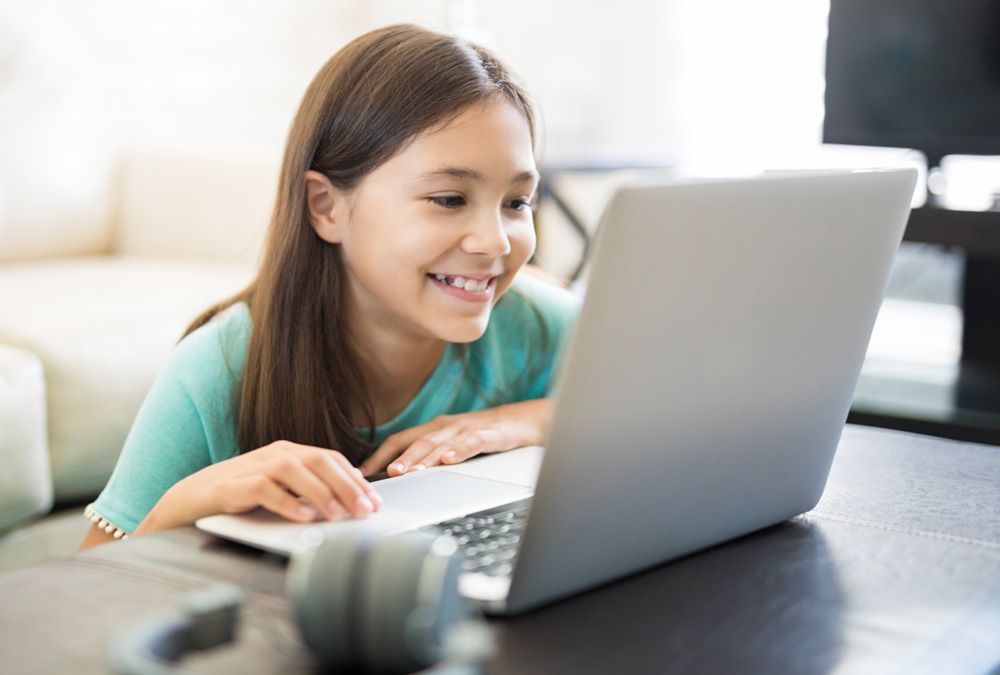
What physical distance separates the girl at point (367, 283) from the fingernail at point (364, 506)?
0.66 ft

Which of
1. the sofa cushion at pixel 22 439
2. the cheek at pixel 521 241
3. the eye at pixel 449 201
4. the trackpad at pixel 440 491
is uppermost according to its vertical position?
the eye at pixel 449 201

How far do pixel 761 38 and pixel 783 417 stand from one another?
2882 mm

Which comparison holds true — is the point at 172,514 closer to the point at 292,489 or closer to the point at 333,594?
the point at 292,489

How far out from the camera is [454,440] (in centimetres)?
90

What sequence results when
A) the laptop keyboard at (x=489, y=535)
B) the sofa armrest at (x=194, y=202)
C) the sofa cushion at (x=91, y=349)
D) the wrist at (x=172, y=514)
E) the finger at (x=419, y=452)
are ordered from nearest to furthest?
the laptop keyboard at (x=489, y=535) < the wrist at (x=172, y=514) < the finger at (x=419, y=452) < the sofa cushion at (x=91, y=349) < the sofa armrest at (x=194, y=202)

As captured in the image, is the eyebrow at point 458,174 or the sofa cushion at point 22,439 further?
the sofa cushion at point 22,439

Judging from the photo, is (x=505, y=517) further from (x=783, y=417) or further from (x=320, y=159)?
(x=320, y=159)

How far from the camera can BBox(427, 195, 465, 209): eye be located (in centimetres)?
98

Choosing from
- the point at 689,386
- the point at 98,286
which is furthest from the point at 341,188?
the point at 98,286

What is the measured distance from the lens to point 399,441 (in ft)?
2.98

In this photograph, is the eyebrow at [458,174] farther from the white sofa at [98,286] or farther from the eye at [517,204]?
the white sofa at [98,286]

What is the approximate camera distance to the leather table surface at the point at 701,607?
50 centimetres

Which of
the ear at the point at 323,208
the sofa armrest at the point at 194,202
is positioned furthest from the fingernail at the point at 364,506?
the sofa armrest at the point at 194,202

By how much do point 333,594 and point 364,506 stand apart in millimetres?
201
